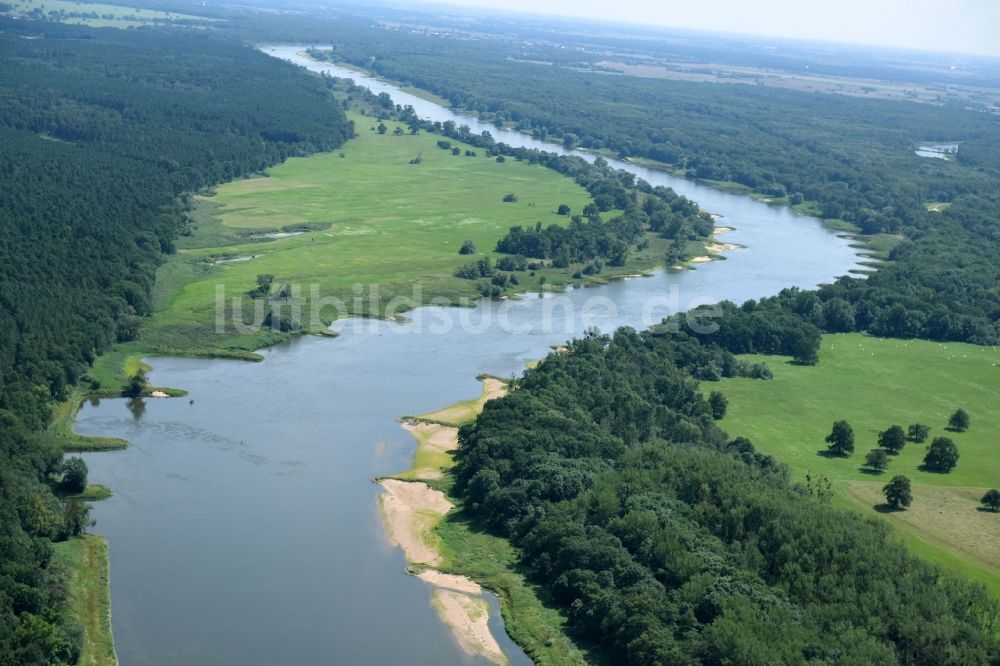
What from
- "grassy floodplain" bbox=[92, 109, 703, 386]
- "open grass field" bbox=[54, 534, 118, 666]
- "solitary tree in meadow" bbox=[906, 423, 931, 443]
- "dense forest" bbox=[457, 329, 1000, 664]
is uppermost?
"dense forest" bbox=[457, 329, 1000, 664]

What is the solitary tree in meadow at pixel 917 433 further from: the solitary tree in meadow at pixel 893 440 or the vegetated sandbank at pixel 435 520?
the vegetated sandbank at pixel 435 520

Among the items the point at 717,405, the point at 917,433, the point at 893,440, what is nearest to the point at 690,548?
the point at 893,440

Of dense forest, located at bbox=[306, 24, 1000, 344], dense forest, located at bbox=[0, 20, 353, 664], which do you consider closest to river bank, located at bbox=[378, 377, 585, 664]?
dense forest, located at bbox=[0, 20, 353, 664]

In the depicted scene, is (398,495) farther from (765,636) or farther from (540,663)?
(765,636)

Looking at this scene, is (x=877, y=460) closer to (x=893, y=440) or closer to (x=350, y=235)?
(x=893, y=440)

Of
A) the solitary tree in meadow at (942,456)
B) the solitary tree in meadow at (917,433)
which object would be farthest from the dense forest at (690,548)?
the solitary tree in meadow at (917,433)

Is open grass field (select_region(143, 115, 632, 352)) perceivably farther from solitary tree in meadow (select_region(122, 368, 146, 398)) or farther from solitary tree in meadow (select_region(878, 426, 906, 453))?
solitary tree in meadow (select_region(878, 426, 906, 453))
